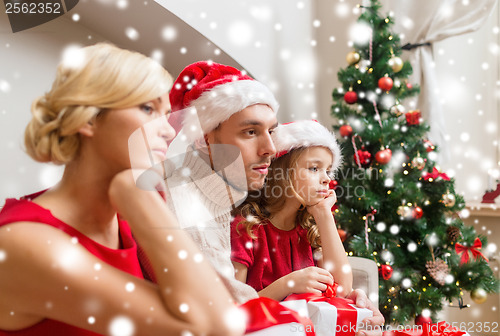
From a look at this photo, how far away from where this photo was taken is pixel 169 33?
141cm

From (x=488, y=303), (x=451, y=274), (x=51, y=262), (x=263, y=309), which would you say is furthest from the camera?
(x=488, y=303)

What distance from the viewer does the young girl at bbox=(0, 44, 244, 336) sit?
410mm

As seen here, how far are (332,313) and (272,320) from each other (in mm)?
178

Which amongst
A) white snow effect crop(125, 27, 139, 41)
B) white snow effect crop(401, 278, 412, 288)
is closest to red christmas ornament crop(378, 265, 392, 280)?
white snow effect crop(401, 278, 412, 288)

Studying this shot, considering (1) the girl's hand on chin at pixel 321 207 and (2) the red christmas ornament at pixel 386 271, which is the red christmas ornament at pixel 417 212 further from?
(1) the girl's hand on chin at pixel 321 207

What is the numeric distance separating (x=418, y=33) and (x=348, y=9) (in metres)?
0.42

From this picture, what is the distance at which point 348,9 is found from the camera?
2.38 metres

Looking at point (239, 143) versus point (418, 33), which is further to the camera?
point (418, 33)

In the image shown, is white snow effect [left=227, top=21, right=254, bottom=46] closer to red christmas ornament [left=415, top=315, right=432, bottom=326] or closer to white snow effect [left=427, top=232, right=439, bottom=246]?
white snow effect [left=427, top=232, right=439, bottom=246]

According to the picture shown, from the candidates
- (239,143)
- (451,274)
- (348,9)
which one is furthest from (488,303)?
(239,143)

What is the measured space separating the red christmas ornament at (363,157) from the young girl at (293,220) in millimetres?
586

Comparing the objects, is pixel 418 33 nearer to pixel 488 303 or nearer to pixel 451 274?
pixel 451 274

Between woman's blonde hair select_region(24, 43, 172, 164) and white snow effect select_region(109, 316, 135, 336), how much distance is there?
17cm

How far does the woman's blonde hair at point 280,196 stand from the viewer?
38.4 inches
